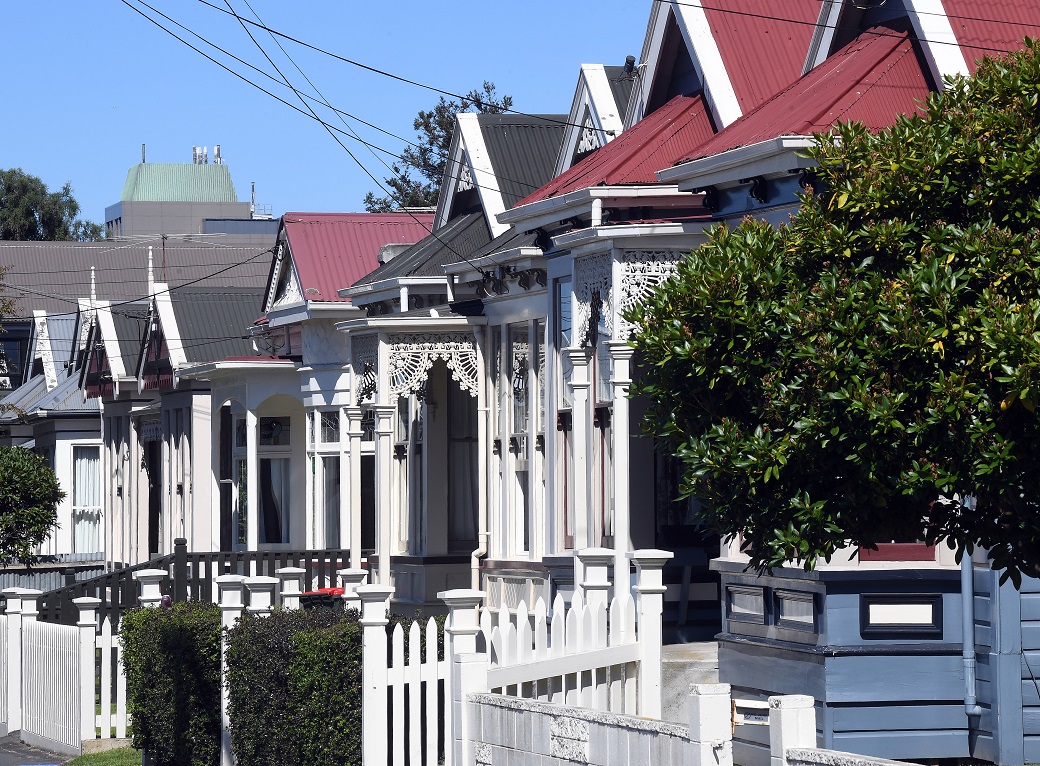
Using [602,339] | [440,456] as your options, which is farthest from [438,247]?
[602,339]

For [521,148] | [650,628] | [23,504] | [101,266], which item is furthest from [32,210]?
[650,628]

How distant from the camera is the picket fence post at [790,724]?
638cm

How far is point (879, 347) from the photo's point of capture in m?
7.91

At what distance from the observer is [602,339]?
56.1 feet

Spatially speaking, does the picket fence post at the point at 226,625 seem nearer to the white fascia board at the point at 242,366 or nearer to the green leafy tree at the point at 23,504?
the white fascia board at the point at 242,366

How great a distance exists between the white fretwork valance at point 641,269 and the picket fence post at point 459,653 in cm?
653

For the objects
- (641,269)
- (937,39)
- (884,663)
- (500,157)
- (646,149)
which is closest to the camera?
(884,663)

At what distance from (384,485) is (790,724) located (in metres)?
15.4

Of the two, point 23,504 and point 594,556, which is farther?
point 23,504

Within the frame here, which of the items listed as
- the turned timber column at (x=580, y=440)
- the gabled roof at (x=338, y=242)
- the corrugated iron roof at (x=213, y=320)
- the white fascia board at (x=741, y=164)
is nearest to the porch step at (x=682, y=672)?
the turned timber column at (x=580, y=440)

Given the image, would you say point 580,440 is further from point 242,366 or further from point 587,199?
point 242,366

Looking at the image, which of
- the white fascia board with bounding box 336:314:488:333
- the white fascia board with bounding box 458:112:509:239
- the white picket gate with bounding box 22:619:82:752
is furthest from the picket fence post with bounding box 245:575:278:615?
the white fascia board with bounding box 458:112:509:239

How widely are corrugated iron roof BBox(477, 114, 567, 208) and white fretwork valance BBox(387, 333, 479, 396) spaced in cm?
222

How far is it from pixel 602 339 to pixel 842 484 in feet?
29.0
